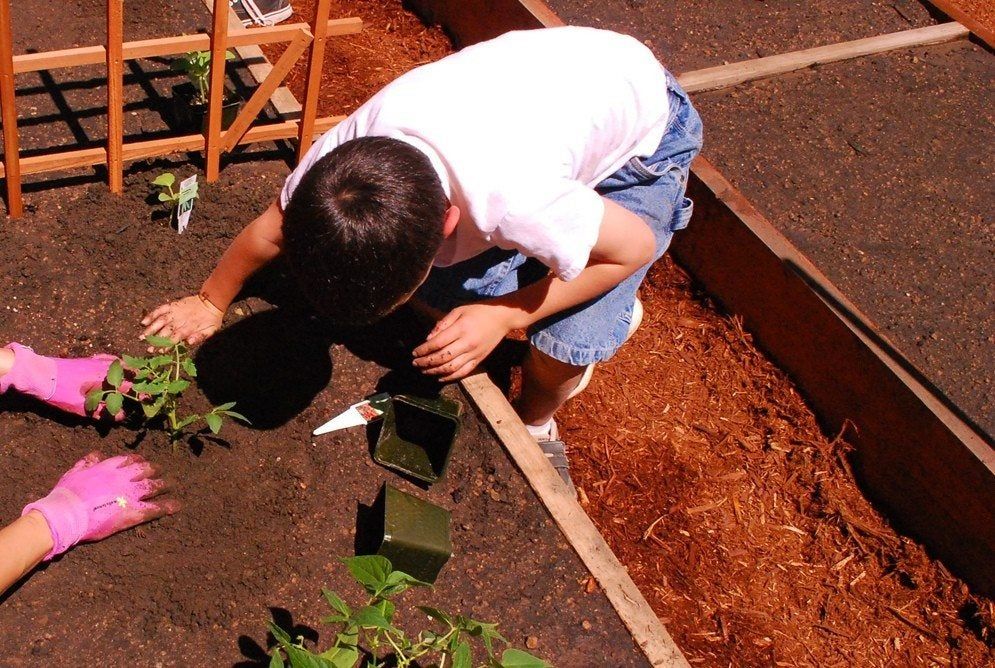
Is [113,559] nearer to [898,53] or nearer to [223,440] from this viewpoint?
[223,440]

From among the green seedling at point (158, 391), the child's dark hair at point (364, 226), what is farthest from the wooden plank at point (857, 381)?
the green seedling at point (158, 391)

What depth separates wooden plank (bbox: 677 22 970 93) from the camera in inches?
139

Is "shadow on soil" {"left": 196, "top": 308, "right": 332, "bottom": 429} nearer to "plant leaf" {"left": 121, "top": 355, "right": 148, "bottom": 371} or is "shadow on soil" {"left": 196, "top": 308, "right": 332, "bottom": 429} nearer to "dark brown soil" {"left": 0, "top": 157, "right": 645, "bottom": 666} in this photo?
"dark brown soil" {"left": 0, "top": 157, "right": 645, "bottom": 666}

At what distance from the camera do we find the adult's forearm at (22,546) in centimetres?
175

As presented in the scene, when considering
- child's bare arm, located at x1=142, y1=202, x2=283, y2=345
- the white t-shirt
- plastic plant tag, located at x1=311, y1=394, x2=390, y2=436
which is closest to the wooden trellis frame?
child's bare arm, located at x1=142, y1=202, x2=283, y2=345

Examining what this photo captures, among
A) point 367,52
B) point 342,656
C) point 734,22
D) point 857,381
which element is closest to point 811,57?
point 734,22

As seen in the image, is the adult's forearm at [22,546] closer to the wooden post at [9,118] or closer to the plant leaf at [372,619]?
the plant leaf at [372,619]

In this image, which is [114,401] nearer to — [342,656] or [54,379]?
[54,379]

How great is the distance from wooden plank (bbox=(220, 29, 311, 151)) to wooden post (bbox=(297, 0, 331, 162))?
3cm

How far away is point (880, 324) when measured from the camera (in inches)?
112

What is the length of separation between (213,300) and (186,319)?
3.3 inches

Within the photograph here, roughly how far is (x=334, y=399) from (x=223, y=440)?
0.96 ft

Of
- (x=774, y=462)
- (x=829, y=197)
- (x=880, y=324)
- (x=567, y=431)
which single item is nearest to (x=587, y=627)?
(x=567, y=431)

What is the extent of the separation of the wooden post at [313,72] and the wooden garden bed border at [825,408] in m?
0.97
